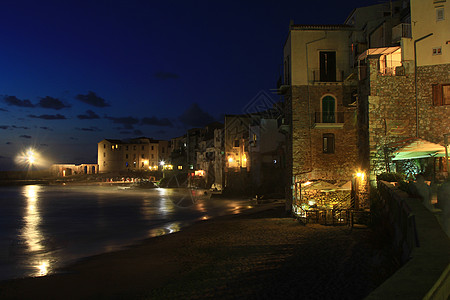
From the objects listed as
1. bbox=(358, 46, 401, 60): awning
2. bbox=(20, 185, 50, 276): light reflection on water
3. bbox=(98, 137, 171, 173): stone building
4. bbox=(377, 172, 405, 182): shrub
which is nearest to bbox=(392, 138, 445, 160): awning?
bbox=(377, 172, 405, 182): shrub

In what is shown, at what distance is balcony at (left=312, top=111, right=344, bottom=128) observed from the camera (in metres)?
25.1

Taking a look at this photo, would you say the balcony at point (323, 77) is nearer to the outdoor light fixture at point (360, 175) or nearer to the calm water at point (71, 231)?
the outdoor light fixture at point (360, 175)

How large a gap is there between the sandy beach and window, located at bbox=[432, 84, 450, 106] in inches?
331

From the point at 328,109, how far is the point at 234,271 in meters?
16.1

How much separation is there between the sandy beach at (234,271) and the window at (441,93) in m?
8.41

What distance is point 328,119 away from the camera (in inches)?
994

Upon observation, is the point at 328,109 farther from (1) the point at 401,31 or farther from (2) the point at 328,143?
(1) the point at 401,31

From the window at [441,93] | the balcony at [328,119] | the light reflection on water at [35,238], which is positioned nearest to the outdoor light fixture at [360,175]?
the balcony at [328,119]

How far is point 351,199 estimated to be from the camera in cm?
2497

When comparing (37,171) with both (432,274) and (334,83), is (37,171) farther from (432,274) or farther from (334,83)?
(432,274)

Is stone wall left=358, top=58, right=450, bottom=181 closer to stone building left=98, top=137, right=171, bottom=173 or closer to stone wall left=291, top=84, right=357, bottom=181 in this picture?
stone wall left=291, top=84, right=357, bottom=181

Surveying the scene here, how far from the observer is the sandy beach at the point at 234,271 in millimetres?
10602

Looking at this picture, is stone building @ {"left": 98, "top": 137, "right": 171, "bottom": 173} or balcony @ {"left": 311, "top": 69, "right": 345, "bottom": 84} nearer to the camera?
balcony @ {"left": 311, "top": 69, "right": 345, "bottom": 84}

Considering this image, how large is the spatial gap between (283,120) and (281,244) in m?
13.7
